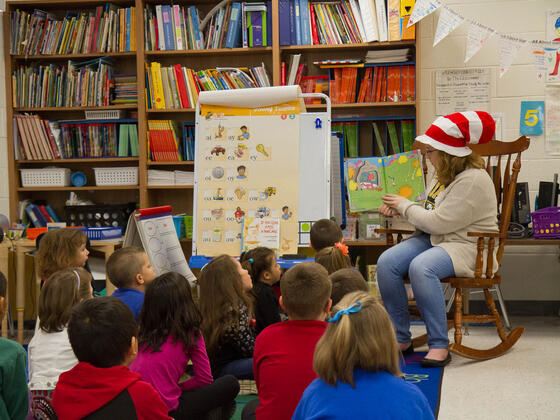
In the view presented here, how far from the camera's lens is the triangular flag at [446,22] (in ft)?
14.2

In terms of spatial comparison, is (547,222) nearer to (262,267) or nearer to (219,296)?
(262,267)

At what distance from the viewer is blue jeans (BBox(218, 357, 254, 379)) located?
99.5 inches

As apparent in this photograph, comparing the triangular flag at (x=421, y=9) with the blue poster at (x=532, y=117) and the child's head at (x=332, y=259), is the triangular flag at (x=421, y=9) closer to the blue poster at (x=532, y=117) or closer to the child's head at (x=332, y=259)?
the blue poster at (x=532, y=117)

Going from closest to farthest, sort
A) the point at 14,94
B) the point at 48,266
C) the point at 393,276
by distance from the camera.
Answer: the point at 48,266
the point at 393,276
the point at 14,94

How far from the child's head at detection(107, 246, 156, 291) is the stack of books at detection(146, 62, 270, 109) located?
2.32 metres

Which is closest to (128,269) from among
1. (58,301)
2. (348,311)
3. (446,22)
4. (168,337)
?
(58,301)

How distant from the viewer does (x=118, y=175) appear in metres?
4.88

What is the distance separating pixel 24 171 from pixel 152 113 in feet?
3.41

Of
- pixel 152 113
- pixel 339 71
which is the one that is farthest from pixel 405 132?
pixel 152 113

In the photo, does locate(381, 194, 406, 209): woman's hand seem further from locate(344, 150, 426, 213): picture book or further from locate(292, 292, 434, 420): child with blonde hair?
locate(292, 292, 434, 420): child with blonde hair

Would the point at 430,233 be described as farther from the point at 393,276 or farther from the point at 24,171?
the point at 24,171

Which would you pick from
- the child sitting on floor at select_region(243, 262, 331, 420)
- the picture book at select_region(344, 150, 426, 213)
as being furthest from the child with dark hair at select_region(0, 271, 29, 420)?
the picture book at select_region(344, 150, 426, 213)

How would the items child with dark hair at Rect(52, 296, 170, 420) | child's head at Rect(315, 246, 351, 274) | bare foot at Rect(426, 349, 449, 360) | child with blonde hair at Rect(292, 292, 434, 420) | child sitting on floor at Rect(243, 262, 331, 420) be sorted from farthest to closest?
bare foot at Rect(426, 349, 449, 360) → child's head at Rect(315, 246, 351, 274) → child sitting on floor at Rect(243, 262, 331, 420) → child with dark hair at Rect(52, 296, 170, 420) → child with blonde hair at Rect(292, 292, 434, 420)

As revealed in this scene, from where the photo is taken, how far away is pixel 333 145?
3.98 m
